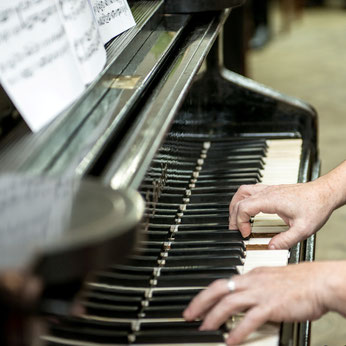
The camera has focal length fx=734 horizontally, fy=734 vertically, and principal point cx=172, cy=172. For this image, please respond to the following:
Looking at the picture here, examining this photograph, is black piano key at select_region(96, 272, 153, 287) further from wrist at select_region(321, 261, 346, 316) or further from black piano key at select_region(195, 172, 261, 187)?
black piano key at select_region(195, 172, 261, 187)

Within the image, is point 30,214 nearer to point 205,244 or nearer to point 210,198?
point 205,244

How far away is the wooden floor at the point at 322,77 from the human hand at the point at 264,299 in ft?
5.23

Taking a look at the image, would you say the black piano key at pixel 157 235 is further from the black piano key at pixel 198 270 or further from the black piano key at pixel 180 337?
the black piano key at pixel 180 337

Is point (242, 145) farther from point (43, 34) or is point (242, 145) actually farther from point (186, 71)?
point (43, 34)

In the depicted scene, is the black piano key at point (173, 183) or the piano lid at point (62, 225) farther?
the black piano key at point (173, 183)

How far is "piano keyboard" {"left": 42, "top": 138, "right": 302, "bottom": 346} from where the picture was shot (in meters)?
1.25

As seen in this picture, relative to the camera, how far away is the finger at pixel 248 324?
1211 mm

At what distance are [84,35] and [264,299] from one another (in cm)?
61

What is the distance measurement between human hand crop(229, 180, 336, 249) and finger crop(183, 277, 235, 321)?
1.25ft

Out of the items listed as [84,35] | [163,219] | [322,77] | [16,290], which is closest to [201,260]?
[163,219]

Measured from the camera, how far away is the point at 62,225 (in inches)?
31.8

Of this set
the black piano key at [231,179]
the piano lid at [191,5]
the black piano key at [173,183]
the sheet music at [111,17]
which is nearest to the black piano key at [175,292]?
the black piano key at [173,183]

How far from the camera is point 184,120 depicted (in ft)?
6.35

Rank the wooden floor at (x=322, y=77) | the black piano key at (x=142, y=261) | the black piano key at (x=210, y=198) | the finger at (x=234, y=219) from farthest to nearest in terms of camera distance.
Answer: the wooden floor at (x=322, y=77) → the black piano key at (x=210, y=198) → the finger at (x=234, y=219) → the black piano key at (x=142, y=261)
